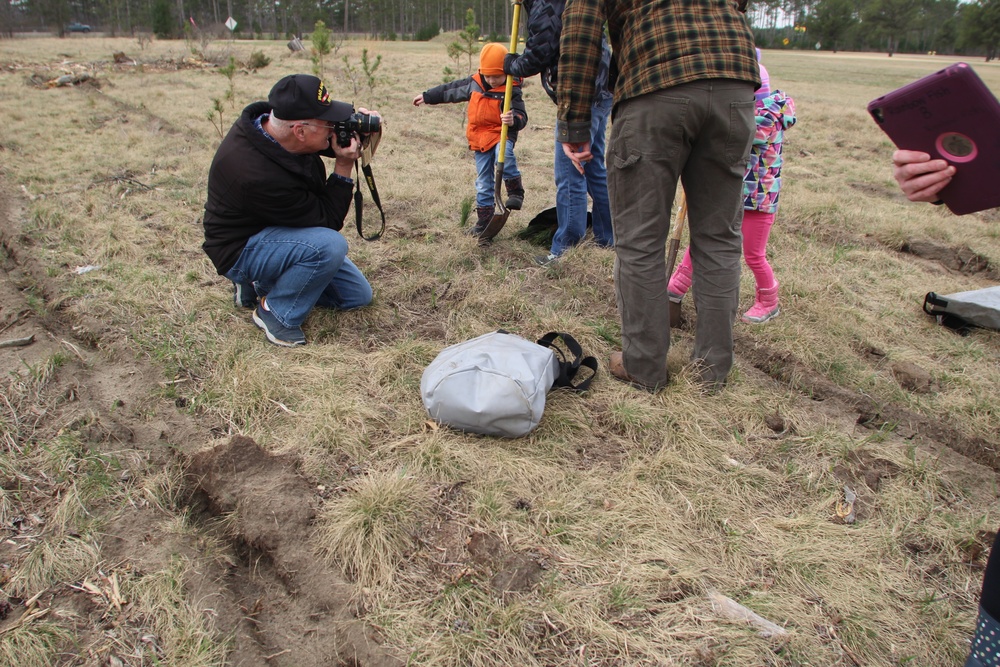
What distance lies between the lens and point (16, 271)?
414 cm

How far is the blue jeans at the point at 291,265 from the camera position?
129 inches

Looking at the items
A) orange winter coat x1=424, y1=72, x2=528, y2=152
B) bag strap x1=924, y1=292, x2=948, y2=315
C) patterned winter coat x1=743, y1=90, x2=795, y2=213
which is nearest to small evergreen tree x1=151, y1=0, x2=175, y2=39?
orange winter coat x1=424, y1=72, x2=528, y2=152

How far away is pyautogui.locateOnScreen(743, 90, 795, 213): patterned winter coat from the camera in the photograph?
3.16 m

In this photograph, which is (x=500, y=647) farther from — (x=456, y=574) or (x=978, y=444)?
(x=978, y=444)

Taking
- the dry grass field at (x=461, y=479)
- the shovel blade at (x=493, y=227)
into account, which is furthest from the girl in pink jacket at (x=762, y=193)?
the shovel blade at (x=493, y=227)

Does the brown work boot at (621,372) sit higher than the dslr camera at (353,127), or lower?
lower

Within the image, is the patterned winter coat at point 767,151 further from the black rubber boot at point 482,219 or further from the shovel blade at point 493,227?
the black rubber boot at point 482,219

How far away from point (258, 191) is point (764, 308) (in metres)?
2.87

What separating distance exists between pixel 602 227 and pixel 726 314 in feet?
6.49

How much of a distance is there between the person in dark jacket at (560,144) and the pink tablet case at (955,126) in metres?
2.13

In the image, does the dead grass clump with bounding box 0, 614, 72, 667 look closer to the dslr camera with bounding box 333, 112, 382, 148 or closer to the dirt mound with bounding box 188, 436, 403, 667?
the dirt mound with bounding box 188, 436, 403, 667

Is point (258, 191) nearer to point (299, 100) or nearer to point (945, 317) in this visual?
point (299, 100)

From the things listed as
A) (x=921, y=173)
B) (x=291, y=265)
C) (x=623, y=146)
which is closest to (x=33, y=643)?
(x=291, y=265)

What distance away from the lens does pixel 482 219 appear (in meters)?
4.93
